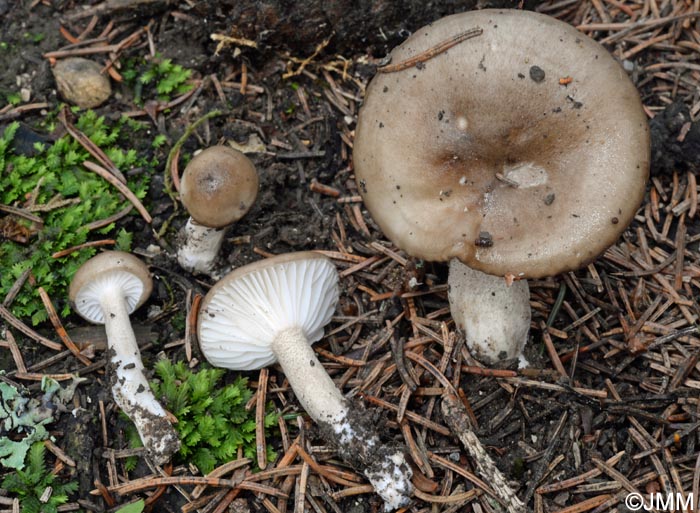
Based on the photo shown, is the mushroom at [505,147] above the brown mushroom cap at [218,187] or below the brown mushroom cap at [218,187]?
above

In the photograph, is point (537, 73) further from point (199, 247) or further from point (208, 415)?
point (208, 415)

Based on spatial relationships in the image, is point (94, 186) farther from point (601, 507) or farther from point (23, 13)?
point (601, 507)

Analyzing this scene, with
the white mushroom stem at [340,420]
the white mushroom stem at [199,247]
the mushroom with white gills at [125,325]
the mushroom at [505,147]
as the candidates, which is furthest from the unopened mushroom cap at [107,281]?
the mushroom at [505,147]

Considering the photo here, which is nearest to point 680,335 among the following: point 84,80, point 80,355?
point 80,355

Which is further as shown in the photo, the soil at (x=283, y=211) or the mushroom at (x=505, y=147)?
the soil at (x=283, y=211)

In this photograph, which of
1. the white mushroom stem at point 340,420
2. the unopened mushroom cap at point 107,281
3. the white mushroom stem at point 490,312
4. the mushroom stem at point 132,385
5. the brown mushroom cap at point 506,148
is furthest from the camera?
the unopened mushroom cap at point 107,281

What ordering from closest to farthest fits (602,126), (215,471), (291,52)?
1. (602,126)
2. (215,471)
3. (291,52)

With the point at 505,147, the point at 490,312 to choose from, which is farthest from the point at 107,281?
the point at 505,147

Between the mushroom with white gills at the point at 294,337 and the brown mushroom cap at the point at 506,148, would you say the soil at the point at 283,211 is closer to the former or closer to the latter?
the mushroom with white gills at the point at 294,337
